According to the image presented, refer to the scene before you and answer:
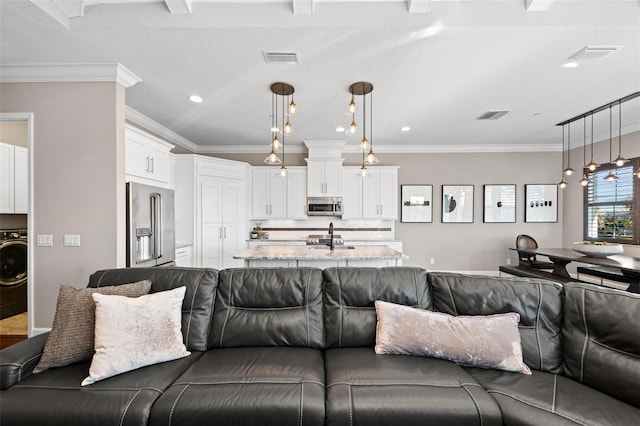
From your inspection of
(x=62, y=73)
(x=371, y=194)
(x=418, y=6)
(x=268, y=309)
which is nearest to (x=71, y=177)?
(x=62, y=73)

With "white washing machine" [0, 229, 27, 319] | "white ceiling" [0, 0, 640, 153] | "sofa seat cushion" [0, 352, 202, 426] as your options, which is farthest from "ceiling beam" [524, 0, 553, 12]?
"white washing machine" [0, 229, 27, 319]

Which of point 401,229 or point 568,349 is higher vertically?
point 401,229

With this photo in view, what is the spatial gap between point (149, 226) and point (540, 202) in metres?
7.10

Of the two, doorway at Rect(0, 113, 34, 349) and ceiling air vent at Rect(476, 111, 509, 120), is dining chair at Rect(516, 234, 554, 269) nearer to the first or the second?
ceiling air vent at Rect(476, 111, 509, 120)

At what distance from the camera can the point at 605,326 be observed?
143 centimetres

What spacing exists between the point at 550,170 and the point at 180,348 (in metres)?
7.25

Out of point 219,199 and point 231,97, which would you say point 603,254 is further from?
point 219,199

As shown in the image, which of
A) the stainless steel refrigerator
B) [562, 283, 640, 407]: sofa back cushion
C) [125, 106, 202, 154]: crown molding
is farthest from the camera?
[125, 106, 202, 154]: crown molding

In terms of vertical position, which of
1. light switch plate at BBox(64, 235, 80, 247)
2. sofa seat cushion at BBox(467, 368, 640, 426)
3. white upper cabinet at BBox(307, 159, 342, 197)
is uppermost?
white upper cabinet at BBox(307, 159, 342, 197)

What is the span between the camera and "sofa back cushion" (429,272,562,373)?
5.14 feet

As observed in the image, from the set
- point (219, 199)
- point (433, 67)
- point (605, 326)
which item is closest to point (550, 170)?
point (433, 67)

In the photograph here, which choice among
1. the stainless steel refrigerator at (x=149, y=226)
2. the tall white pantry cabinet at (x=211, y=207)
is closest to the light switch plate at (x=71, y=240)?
the stainless steel refrigerator at (x=149, y=226)

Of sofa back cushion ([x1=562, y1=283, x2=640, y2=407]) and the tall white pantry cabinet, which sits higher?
the tall white pantry cabinet

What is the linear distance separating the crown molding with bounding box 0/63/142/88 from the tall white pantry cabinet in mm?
1893
